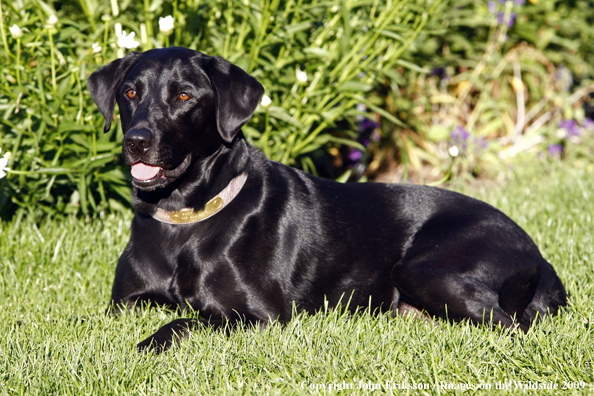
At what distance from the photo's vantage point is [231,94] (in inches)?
118

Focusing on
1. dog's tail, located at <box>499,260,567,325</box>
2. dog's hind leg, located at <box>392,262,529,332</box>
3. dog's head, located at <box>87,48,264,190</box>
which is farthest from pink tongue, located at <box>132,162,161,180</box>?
dog's tail, located at <box>499,260,567,325</box>

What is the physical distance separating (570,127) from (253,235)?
4.93 meters

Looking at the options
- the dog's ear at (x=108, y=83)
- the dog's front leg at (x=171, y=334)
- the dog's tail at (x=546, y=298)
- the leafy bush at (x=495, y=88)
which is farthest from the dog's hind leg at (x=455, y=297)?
the leafy bush at (x=495, y=88)

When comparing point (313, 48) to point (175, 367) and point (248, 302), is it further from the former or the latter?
point (175, 367)

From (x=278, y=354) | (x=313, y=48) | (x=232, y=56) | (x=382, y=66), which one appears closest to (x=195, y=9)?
(x=232, y=56)

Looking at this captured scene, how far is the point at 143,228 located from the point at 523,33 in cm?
526

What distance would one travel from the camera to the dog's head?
2822 millimetres

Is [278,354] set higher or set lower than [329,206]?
lower

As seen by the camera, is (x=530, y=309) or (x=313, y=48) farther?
(x=313, y=48)

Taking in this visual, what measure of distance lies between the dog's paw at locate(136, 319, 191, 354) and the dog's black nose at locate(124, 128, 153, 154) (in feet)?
2.61

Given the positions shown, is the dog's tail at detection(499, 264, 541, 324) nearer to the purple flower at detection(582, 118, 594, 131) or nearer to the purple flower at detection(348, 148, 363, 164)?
the purple flower at detection(348, 148, 363, 164)

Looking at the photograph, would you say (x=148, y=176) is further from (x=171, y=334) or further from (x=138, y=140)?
(x=171, y=334)

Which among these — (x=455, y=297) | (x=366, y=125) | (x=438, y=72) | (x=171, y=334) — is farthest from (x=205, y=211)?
(x=438, y=72)

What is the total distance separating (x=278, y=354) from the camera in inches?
99.8
